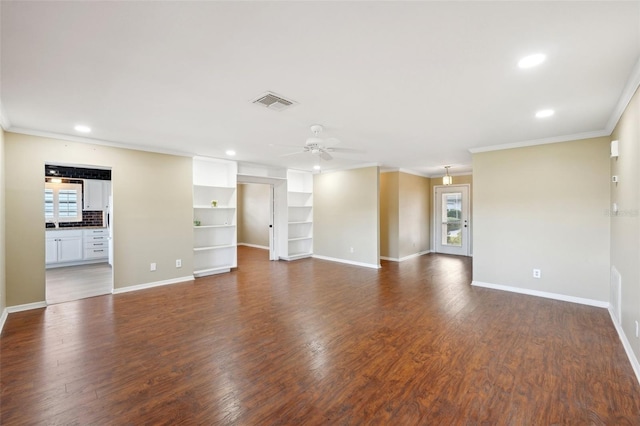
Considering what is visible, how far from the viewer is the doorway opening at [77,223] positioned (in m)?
6.37

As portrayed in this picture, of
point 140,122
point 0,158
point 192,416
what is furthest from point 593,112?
point 0,158

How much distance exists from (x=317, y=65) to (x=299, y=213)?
20.6 feet

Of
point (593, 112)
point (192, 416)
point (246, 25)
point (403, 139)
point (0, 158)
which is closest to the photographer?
point (246, 25)

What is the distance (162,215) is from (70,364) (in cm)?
303

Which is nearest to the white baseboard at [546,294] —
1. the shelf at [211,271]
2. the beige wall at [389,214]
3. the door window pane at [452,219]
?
the beige wall at [389,214]

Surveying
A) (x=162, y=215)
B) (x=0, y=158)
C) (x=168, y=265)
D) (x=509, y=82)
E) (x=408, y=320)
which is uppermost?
(x=509, y=82)

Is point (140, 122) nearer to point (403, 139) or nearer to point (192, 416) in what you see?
point (192, 416)

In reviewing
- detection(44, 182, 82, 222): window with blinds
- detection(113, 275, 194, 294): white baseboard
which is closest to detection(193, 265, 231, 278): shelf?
detection(113, 275, 194, 294): white baseboard

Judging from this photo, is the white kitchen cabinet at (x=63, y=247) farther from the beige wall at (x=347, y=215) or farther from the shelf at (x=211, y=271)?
the beige wall at (x=347, y=215)

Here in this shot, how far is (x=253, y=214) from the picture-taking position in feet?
34.2

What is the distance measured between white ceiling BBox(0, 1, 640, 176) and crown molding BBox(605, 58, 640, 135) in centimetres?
4

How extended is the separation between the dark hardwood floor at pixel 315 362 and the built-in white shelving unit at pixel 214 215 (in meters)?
1.79

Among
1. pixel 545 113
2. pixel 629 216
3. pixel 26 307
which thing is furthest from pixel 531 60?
pixel 26 307

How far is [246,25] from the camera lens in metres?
1.70
